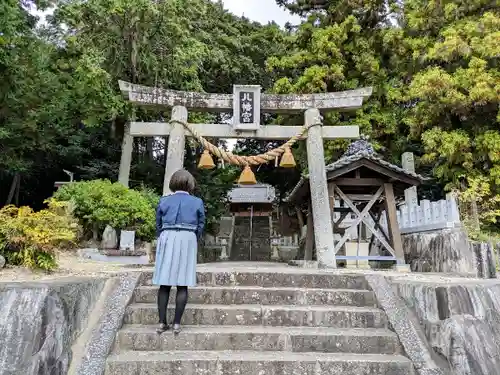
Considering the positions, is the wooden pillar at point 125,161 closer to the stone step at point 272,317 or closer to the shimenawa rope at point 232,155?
the shimenawa rope at point 232,155

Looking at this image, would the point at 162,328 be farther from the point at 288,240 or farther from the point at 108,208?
the point at 288,240

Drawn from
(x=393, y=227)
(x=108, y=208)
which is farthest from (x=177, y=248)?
(x=108, y=208)

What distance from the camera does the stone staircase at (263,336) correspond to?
12.1 ft

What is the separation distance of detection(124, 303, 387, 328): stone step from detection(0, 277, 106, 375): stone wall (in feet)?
2.71

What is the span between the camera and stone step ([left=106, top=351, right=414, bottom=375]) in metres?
3.61

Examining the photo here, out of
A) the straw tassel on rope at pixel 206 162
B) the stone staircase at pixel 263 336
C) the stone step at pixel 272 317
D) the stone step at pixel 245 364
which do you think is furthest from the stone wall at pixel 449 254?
the straw tassel on rope at pixel 206 162

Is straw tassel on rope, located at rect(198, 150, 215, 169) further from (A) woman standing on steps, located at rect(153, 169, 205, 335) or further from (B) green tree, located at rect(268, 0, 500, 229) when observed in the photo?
(B) green tree, located at rect(268, 0, 500, 229)

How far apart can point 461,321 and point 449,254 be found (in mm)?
4790

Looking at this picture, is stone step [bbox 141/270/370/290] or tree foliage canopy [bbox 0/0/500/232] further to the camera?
tree foliage canopy [bbox 0/0/500/232]

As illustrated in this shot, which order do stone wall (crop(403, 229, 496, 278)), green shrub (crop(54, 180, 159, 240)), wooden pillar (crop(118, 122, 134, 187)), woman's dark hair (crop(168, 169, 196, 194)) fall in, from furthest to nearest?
wooden pillar (crop(118, 122, 134, 187))
green shrub (crop(54, 180, 159, 240))
stone wall (crop(403, 229, 496, 278))
woman's dark hair (crop(168, 169, 196, 194))

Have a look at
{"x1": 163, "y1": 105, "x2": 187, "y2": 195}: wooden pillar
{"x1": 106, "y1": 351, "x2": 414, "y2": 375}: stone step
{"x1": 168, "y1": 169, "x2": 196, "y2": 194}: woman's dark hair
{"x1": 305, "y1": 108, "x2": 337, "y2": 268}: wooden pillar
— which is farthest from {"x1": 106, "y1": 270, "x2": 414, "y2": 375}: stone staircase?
{"x1": 163, "y1": 105, "x2": 187, "y2": 195}: wooden pillar

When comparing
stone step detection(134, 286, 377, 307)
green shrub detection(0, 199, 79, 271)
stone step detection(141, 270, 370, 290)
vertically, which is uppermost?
green shrub detection(0, 199, 79, 271)

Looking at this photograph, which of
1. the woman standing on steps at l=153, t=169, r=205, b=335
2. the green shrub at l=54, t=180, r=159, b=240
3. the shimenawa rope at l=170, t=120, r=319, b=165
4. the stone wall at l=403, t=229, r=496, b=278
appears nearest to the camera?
the woman standing on steps at l=153, t=169, r=205, b=335

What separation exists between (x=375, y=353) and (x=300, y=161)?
10583 millimetres
